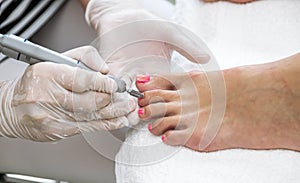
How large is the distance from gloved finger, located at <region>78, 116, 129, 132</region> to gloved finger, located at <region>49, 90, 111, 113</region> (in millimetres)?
47

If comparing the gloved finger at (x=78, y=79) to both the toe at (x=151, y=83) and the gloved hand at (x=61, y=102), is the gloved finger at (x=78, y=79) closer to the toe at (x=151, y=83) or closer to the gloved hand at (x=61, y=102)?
the gloved hand at (x=61, y=102)

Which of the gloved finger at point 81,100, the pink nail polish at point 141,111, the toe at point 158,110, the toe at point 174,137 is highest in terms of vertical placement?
the gloved finger at point 81,100

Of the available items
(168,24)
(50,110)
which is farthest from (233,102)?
(50,110)

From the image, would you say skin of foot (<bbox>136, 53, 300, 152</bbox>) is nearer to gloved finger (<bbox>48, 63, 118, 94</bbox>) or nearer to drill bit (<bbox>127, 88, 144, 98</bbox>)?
drill bit (<bbox>127, 88, 144, 98</bbox>)

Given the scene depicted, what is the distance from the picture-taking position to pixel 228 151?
0.91m

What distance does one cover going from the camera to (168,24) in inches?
41.2

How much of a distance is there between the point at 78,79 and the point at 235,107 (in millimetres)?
319

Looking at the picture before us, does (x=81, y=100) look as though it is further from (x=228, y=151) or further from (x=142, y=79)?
(x=228, y=151)

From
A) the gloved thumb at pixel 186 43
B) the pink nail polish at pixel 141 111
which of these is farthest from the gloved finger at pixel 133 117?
the gloved thumb at pixel 186 43

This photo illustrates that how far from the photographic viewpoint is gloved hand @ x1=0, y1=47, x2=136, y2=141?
854mm

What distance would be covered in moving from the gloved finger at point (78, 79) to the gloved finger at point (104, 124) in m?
0.09

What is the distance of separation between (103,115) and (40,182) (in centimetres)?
66

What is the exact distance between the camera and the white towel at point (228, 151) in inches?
34.6

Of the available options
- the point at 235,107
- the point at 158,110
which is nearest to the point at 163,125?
the point at 158,110
